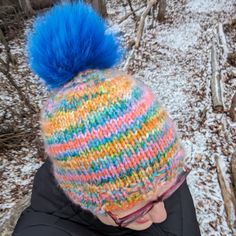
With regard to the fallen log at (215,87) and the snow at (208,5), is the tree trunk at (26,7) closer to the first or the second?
the snow at (208,5)

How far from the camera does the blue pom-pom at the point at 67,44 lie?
1279 mm

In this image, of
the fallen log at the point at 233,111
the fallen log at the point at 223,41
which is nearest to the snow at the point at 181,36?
the fallen log at the point at 223,41

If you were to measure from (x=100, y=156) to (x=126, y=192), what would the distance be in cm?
20

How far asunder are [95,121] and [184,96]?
20.0 ft

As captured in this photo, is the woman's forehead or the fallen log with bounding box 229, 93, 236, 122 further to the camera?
the fallen log with bounding box 229, 93, 236, 122

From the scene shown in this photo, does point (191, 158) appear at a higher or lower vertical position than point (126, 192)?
lower

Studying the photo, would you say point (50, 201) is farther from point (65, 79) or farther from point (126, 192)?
point (65, 79)

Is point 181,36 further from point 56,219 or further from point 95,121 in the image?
point 95,121

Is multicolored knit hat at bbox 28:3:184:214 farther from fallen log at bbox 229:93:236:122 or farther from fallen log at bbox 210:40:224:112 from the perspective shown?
fallen log at bbox 210:40:224:112

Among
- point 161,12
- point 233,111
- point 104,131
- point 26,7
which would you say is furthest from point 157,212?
point 26,7

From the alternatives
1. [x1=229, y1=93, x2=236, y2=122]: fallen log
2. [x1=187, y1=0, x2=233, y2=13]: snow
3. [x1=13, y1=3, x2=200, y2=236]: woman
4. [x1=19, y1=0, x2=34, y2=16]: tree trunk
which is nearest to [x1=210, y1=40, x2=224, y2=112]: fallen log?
[x1=229, y1=93, x2=236, y2=122]: fallen log

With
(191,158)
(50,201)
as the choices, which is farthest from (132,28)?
(50,201)

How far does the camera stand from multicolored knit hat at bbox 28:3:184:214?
1.15 metres

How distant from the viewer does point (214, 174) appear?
14.9 feet
